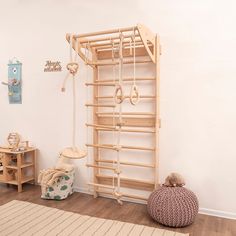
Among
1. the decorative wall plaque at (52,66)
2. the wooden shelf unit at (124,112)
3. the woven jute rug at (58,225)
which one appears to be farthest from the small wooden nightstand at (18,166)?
the decorative wall plaque at (52,66)

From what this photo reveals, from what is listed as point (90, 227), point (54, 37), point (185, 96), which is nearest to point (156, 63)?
point (185, 96)

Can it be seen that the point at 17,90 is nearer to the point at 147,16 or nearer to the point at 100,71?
the point at 100,71

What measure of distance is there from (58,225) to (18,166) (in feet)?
4.40

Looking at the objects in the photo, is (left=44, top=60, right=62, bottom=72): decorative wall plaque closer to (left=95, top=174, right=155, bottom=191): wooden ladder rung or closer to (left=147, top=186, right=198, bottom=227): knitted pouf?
(left=95, top=174, right=155, bottom=191): wooden ladder rung

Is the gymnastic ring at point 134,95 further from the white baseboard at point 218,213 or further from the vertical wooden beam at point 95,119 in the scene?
the white baseboard at point 218,213

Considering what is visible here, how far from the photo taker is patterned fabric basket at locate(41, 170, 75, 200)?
331 centimetres

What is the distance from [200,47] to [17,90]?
9.26 feet

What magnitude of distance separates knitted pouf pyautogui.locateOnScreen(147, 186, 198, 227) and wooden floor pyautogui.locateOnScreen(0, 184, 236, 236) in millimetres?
90

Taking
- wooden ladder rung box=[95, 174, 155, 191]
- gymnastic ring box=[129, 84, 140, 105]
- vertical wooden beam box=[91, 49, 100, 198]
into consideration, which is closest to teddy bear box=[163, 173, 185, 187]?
wooden ladder rung box=[95, 174, 155, 191]

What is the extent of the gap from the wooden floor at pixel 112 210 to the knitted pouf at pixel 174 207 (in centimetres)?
9

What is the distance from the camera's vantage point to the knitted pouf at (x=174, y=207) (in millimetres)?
2557

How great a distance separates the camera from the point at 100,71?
3.41m

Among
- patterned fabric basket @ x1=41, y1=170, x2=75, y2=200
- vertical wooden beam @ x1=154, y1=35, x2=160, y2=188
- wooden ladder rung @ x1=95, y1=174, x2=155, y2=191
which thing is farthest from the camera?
patterned fabric basket @ x1=41, y1=170, x2=75, y2=200

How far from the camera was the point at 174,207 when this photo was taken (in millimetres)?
2561
